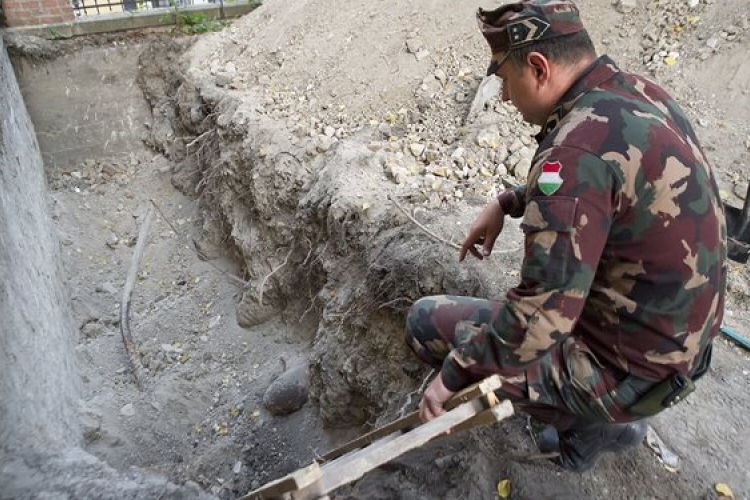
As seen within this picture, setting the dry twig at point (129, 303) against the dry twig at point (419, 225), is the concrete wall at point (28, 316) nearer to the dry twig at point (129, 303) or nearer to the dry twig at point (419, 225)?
the dry twig at point (129, 303)

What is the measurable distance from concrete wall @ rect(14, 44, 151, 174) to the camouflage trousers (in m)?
5.72

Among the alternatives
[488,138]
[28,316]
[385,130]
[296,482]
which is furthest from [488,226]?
[28,316]

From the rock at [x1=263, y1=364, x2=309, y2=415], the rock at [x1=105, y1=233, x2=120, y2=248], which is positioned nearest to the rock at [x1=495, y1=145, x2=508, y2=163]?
the rock at [x1=263, y1=364, x2=309, y2=415]

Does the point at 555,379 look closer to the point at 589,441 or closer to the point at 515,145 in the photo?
the point at 589,441

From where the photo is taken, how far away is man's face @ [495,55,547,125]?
5.68 feet

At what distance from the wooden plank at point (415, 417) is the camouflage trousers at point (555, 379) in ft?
0.17

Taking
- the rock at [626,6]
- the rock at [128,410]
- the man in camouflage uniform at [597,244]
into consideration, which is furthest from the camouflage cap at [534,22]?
the rock at [128,410]

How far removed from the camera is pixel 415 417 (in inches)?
80.4

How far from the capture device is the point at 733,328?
121 inches

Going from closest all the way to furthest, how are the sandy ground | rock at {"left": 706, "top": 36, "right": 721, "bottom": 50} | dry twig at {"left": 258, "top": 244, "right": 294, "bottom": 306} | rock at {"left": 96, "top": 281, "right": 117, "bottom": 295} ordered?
the sandy ground < rock at {"left": 706, "top": 36, "right": 721, "bottom": 50} < dry twig at {"left": 258, "top": 244, "right": 294, "bottom": 306} < rock at {"left": 96, "top": 281, "right": 117, "bottom": 295}

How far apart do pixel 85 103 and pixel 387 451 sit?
6.30 m

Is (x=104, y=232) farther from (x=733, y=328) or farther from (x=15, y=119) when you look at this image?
(x=733, y=328)

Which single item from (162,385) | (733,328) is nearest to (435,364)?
(733,328)

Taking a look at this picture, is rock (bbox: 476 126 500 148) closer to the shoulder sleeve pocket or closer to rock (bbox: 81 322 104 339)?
the shoulder sleeve pocket
